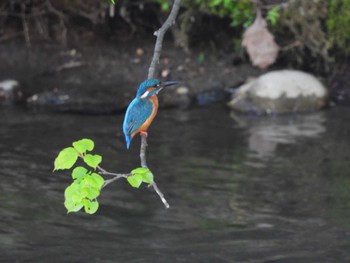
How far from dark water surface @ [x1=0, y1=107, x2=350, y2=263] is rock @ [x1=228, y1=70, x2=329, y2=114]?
196 mm

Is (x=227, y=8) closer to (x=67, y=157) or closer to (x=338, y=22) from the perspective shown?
(x=338, y=22)

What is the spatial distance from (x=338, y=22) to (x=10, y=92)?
12.0 ft

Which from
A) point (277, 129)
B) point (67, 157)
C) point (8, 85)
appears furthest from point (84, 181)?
point (8, 85)

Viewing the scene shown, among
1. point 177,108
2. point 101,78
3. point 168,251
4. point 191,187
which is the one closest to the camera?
point 168,251

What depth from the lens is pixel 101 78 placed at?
347 inches

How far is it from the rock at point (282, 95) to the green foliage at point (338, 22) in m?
0.65

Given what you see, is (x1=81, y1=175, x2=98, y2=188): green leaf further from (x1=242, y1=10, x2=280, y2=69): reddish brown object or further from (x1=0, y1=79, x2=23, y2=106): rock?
(x1=0, y1=79, x2=23, y2=106): rock

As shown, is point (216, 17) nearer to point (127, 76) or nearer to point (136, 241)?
point (127, 76)

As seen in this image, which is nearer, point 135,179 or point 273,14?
point 135,179

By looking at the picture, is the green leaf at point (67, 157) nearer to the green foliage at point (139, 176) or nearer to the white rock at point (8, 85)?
the green foliage at point (139, 176)

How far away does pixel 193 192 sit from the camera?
5.84 meters

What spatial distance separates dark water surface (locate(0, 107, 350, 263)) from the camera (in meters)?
4.84

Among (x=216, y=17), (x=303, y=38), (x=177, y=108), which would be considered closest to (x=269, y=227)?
(x=177, y=108)

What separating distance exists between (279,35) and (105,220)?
4.24 meters
